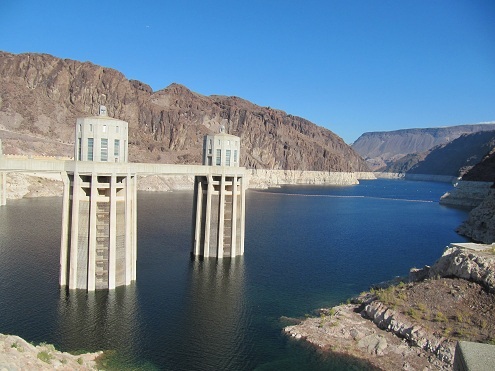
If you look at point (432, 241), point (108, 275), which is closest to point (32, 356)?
point (108, 275)

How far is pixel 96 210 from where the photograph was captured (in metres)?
31.6

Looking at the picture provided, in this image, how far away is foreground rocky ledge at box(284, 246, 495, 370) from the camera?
23.0m

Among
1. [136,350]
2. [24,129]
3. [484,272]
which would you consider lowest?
[136,350]

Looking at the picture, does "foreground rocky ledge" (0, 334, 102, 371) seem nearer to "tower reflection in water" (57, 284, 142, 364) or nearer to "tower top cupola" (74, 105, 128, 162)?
"tower reflection in water" (57, 284, 142, 364)

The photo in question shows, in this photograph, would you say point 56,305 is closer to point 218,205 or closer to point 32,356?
point 32,356

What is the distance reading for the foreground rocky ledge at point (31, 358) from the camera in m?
16.4

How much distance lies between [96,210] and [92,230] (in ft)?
4.79

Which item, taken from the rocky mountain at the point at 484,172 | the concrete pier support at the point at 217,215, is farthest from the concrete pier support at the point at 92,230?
the rocky mountain at the point at 484,172

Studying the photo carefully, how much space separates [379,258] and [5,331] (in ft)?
126

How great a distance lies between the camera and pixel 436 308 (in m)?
26.0

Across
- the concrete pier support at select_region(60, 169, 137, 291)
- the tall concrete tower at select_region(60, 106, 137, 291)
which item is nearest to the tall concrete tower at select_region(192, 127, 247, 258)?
the tall concrete tower at select_region(60, 106, 137, 291)

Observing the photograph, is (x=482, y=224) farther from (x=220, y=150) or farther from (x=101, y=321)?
(x=101, y=321)

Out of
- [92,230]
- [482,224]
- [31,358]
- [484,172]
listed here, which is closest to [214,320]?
[92,230]

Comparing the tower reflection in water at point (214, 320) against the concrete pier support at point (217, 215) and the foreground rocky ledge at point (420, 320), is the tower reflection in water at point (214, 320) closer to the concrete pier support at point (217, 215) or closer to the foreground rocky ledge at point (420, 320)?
the concrete pier support at point (217, 215)
